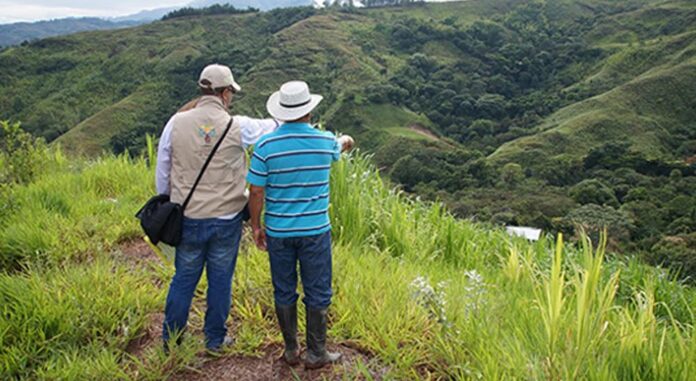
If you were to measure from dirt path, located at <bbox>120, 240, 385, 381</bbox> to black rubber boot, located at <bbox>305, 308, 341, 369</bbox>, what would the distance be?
5 cm

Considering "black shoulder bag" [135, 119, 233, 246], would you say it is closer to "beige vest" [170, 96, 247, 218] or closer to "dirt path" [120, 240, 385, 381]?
"beige vest" [170, 96, 247, 218]

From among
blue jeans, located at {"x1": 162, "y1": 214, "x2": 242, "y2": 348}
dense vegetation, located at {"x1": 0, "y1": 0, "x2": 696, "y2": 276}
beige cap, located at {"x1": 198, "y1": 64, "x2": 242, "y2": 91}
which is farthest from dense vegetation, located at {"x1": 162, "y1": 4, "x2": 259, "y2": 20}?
blue jeans, located at {"x1": 162, "y1": 214, "x2": 242, "y2": 348}

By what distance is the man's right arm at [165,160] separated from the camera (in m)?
2.74

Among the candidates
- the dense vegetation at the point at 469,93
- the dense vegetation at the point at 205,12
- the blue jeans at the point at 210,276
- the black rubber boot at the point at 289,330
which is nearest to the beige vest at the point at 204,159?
the blue jeans at the point at 210,276

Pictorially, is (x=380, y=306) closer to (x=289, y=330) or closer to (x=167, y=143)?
(x=289, y=330)

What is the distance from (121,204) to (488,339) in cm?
430

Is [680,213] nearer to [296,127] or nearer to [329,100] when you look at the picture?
[296,127]

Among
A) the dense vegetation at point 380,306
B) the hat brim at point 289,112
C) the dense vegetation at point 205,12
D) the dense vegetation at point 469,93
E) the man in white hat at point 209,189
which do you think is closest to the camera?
the dense vegetation at point 380,306

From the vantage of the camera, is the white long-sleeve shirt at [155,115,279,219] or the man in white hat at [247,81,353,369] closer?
the man in white hat at [247,81,353,369]

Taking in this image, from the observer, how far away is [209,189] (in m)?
2.74

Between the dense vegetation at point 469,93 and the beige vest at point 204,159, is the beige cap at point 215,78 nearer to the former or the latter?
the beige vest at point 204,159

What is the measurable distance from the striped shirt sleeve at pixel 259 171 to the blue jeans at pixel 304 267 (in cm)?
30

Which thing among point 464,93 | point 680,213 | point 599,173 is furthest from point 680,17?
point 680,213

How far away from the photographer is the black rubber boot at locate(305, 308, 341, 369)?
271 cm
